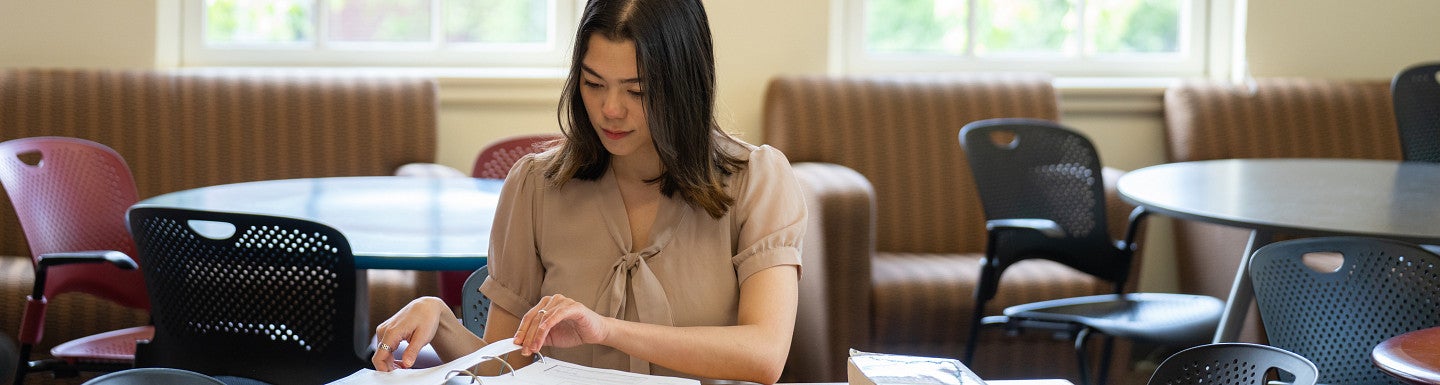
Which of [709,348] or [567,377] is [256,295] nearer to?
[709,348]

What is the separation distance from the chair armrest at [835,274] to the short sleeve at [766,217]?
1669 millimetres

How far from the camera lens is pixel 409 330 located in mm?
1403

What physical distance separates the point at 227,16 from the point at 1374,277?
347cm

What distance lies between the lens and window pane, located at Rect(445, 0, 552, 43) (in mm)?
4492

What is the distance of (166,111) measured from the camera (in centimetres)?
399

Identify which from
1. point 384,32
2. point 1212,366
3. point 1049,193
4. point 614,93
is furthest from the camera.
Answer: point 384,32

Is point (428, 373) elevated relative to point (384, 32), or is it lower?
lower

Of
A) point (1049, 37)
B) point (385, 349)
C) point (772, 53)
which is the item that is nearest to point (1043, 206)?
point (772, 53)

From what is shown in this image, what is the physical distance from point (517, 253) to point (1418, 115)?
3.09 metres

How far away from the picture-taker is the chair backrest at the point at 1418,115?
151 inches

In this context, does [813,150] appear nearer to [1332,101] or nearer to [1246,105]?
[1246,105]

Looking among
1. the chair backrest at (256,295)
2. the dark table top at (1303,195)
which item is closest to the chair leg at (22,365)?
the chair backrest at (256,295)

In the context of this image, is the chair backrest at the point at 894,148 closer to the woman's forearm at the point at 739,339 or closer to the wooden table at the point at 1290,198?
the wooden table at the point at 1290,198

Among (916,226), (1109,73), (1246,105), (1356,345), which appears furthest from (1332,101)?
(1356,345)
